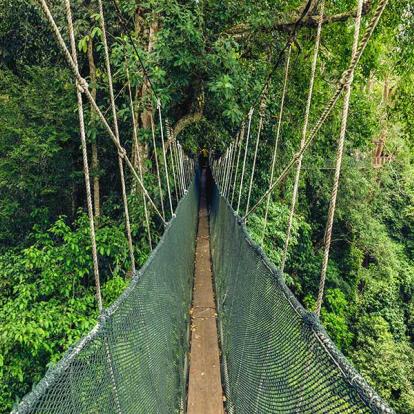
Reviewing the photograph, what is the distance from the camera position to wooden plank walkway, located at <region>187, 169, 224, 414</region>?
6.76 feet

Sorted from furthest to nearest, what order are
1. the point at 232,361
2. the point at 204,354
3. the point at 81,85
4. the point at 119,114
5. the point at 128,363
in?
1. the point at 119,114
2. the point at 204,354
3. the point at 232,361
4. the point at 81,85
5. the point at 128,363

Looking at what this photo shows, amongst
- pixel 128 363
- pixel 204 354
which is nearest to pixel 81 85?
pixel 128 363

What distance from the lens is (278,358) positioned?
1117 mm

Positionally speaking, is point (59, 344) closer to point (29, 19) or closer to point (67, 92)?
point (67, 92)

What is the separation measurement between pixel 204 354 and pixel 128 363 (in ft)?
5.11

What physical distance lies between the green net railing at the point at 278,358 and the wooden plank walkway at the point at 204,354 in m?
0.12

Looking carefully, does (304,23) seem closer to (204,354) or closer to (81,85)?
(81,85)

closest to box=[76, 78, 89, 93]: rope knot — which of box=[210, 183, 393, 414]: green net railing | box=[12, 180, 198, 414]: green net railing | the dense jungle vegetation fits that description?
box=[12, 180, 198, 414]: green net railing

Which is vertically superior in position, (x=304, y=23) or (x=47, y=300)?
(x=304, y=23)

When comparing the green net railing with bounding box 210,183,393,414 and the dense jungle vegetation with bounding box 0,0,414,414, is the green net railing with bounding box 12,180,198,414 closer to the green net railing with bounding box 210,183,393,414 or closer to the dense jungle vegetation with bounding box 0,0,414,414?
the green net railing with bounding box 210,183,393,414

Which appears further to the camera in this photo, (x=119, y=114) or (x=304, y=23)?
(x=304, y=23)

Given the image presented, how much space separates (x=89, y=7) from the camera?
12.4ft

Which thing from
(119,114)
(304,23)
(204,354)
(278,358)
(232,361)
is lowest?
(204,354)

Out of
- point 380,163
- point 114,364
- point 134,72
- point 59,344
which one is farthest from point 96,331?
point 380,163
